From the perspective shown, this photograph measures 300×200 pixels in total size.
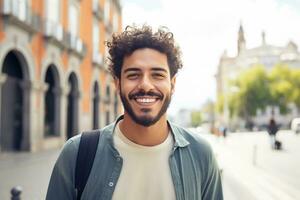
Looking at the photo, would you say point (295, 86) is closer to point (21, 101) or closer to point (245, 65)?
point (245, 65)

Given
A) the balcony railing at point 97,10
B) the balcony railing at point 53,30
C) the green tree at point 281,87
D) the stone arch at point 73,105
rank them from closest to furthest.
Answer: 1. the balcony railing at point 53,30
2. the stone arch at point 73,105
3. the balcony railing at point 97,10
4. the green tree at point 281,87

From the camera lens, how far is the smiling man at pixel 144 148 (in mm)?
1855

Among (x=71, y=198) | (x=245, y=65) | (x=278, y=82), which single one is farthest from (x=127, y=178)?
(x=245, y=65)

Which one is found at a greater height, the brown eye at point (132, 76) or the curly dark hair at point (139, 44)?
the curly dark hair at point (139, 44)

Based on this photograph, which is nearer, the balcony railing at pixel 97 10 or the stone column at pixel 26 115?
the stone column at pixel 26 115

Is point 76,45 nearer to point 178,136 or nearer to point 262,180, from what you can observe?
point 262,180

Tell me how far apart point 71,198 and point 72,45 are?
2252 cm

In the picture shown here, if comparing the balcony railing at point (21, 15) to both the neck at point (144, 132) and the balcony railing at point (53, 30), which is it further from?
the neck at point (144, 132)

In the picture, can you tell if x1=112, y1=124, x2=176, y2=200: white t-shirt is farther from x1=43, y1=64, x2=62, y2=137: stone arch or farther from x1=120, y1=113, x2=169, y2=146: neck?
x1=43, y1=64, x2=62, y2=137: stone arch

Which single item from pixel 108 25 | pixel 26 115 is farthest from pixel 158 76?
pixel 108 25

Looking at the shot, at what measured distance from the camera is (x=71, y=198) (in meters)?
1.87

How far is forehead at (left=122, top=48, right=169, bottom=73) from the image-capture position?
1945 millimetres

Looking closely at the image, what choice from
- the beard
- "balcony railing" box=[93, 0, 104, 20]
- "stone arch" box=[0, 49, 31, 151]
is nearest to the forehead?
the beard

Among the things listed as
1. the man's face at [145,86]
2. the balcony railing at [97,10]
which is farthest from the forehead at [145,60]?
the balcony railing at [97,10]
